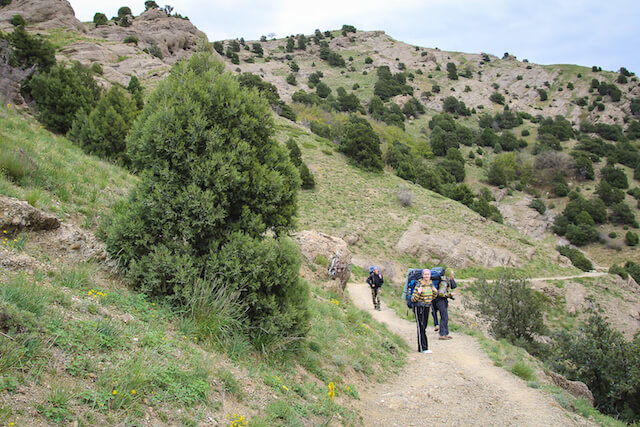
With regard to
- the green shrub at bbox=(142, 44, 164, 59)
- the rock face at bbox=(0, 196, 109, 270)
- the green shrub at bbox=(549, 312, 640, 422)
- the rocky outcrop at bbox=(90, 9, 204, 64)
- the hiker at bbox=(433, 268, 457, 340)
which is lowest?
the green shrub at bbox=(549, 312, 640, 422)

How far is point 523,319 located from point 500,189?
40.7 meters

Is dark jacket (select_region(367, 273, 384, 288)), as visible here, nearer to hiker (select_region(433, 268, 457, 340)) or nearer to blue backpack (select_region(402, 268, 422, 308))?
blue backpack (select_region(402, 268, 422, 308))

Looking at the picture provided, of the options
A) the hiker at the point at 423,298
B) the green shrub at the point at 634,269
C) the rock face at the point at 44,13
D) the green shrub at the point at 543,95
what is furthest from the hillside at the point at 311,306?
the green shrub at the point at 543,95

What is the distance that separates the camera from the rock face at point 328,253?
12.5m

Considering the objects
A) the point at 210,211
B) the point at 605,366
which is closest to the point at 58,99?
the point at 210,211

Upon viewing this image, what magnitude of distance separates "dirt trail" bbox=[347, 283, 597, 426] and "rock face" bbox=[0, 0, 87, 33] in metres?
57.9

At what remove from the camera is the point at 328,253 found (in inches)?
517

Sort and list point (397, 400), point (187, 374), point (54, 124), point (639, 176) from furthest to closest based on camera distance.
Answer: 1. point (639, 176)
2. point (54, 124)
3. point (397, 400)
4. point (187, 374)

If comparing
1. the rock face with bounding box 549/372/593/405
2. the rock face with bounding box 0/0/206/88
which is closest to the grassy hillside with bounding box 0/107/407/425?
the rock face with bounding box 549/372/593/405

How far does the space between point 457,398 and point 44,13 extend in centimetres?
6329

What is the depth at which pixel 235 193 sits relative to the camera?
15.2 ft

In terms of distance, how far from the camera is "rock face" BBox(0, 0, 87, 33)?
1726 inches

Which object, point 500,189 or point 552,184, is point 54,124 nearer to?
point 500,189

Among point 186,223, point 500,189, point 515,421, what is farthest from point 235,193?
point 500,189
